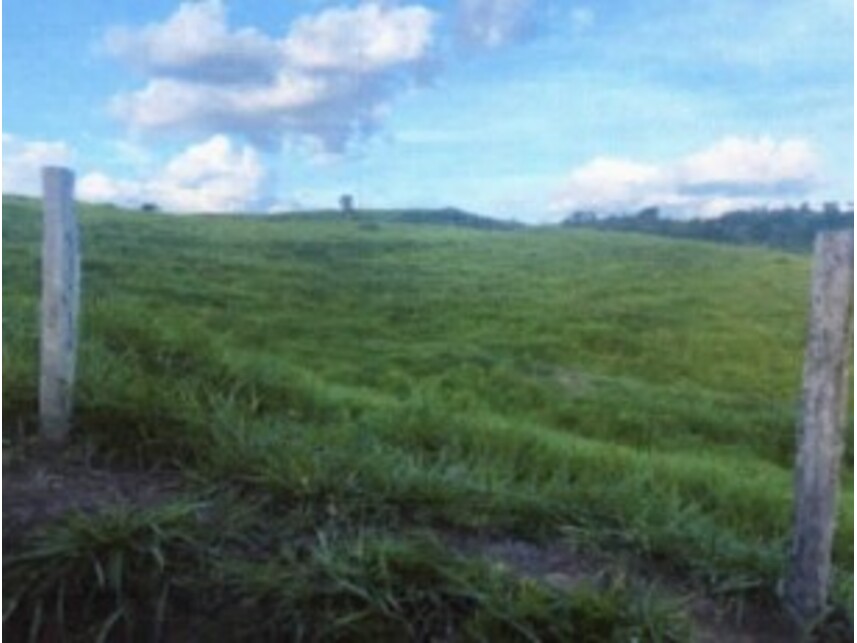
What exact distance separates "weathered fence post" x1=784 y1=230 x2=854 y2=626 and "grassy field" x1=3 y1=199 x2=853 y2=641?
19 cm

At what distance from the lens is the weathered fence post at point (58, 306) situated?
4898 mm

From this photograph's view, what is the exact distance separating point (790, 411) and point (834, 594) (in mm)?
1782

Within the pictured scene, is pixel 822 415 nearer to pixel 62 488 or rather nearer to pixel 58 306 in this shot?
pixel 62 488

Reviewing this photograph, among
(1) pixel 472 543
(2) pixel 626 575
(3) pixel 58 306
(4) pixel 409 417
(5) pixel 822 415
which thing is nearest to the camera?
(5) pixel 822 415

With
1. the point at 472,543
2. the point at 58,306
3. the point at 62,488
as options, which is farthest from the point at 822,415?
the point at 58,306

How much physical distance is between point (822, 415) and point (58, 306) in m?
2.42

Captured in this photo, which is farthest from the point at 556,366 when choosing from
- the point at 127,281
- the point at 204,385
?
the point at 127,281

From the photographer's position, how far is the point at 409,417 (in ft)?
18.0

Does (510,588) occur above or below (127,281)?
below

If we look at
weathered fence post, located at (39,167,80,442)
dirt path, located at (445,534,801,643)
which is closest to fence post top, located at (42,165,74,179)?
weathered fence post, located at (39,167,80,442)

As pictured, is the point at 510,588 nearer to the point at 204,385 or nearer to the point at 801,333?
the point at 204,385

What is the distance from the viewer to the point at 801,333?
5922 millimetres

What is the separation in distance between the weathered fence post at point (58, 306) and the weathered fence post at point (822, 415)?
2.32 m

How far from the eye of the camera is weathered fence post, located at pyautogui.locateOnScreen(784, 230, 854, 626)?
3.79 meters
